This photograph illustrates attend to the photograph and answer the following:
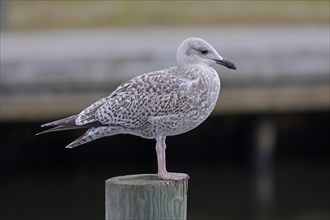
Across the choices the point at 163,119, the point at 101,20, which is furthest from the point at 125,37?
the point at 163,119

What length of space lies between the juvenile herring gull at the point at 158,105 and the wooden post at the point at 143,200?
0.62 meters

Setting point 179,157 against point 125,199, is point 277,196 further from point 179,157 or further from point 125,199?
point 125,199

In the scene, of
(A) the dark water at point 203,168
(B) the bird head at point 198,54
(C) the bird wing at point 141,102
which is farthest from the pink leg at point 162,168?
(A) the dark water at point 203,168

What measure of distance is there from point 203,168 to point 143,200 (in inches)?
359

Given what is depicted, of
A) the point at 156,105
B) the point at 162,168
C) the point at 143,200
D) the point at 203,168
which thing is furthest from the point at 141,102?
the point at 203,168

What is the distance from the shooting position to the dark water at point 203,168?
39.0 feet

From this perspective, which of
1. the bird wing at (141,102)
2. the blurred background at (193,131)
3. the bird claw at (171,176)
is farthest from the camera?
the blurred background at (193,131)

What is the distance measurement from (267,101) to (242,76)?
1.86ft

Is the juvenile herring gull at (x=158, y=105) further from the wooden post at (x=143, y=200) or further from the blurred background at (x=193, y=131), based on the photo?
the blurred background at (x=193, y=131)

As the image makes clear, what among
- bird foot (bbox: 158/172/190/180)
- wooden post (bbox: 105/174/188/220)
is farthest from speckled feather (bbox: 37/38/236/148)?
wooden post (bbox: 105/174/188/220)

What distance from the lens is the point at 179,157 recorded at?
13508 mm

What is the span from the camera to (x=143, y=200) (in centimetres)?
432

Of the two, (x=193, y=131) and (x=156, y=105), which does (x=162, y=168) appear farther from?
(x=193, y=131)

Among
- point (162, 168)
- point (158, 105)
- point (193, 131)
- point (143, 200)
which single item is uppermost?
point (193, 131)
